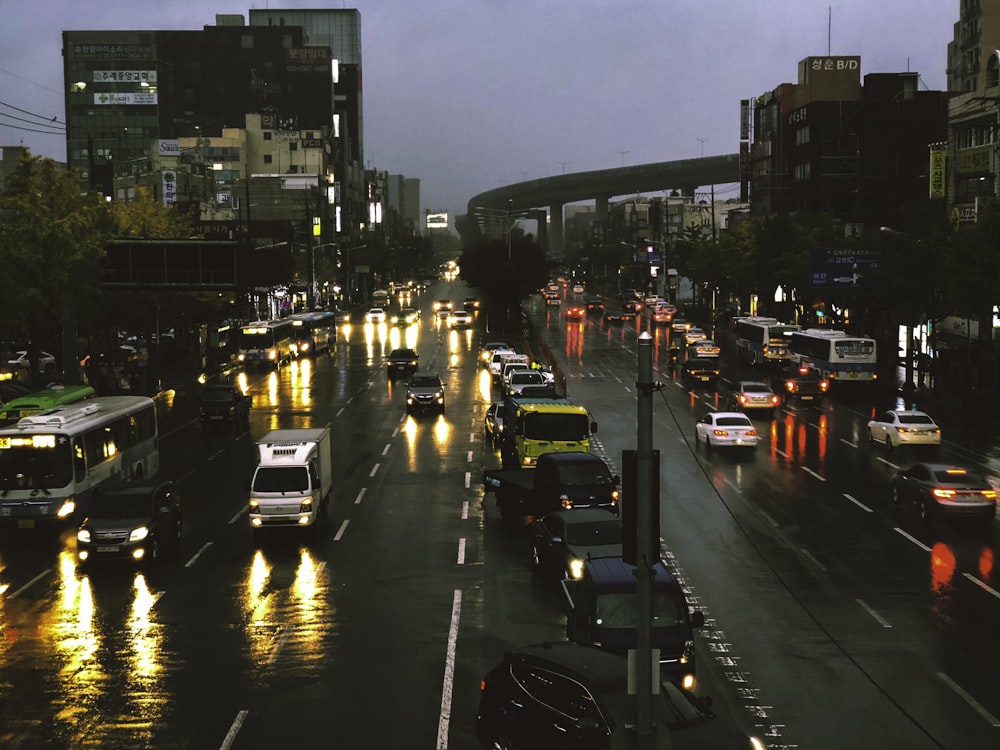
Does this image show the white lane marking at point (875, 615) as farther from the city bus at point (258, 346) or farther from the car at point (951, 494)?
the city bus at point (258, 346)

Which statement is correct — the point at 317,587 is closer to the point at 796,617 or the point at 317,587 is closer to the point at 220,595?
the point at 220,595

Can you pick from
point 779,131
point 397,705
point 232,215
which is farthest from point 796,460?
point 232,215

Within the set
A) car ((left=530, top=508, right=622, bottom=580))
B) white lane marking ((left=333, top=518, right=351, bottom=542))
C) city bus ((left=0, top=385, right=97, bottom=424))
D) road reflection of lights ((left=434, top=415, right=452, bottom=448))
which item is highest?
city bus ((left=0, top=385, right=97, bottom=424))

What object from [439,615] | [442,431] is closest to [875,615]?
[439,615]

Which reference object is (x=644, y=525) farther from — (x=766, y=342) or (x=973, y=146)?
(x=973, y=146)

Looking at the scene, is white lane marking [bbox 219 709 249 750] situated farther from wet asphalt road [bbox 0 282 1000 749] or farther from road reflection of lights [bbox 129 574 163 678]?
road reflection of lights [bbox 129 574 163 678]

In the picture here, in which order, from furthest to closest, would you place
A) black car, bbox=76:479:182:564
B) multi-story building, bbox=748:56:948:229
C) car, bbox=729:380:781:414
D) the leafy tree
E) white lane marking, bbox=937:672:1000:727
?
multi-story building, bbox=748:56:948:229
car, bbox=729:380:781:414
the leafy tree
black car, bbox=76:479:182:564
white lane marking, bbox=937:672:1000:727

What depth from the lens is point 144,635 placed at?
20.7 meters

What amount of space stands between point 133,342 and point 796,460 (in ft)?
209

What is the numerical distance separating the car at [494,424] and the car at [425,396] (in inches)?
314

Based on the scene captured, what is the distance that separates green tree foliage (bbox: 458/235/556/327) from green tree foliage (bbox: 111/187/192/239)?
39.5m

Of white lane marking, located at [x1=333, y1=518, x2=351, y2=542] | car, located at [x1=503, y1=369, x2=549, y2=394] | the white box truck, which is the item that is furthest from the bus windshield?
car, located at [x1=503, y1=369, x2=549, y2=394]

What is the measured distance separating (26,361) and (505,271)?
5187 centimetres

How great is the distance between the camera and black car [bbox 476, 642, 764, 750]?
1225 centimetres
